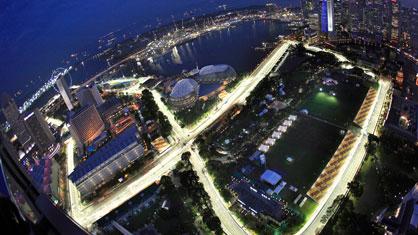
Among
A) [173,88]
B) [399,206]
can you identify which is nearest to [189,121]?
[173,88]

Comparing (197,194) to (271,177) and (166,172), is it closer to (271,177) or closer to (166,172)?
(166,172)

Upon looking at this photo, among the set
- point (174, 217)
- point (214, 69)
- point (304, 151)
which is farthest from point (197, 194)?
point (214, 69)

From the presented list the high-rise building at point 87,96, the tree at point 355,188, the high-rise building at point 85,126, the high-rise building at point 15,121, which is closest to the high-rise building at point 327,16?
the tree at point 355,188

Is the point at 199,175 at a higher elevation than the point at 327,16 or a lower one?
lower

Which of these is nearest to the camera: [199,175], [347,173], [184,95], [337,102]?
[347,173]

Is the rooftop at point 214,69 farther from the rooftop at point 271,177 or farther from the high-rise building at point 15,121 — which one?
the high-rise building at point 15,121

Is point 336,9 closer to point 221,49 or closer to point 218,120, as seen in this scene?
point 221,49

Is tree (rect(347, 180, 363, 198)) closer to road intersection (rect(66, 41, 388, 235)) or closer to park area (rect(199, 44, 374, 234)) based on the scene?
road intersection (rect(66, 41, 388, 235))
